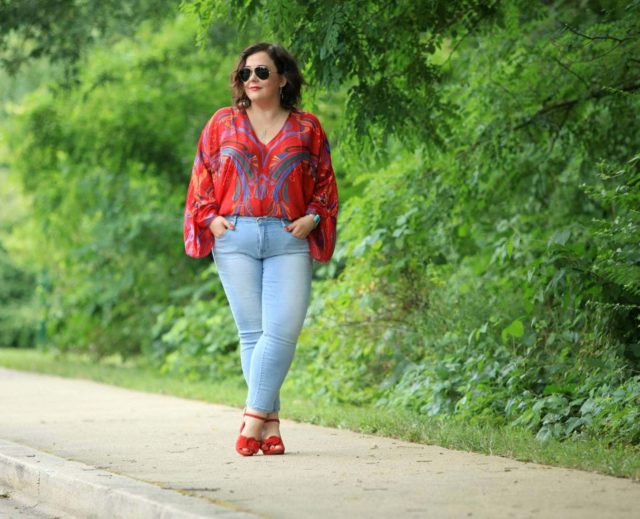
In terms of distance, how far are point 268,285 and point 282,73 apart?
1.21 meters

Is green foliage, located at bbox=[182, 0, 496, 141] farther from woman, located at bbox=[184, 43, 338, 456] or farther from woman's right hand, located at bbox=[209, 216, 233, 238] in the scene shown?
woman's right hand, located at bbox=[209, 216, 233, 238]

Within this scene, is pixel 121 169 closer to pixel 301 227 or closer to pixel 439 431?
pixel 439 431

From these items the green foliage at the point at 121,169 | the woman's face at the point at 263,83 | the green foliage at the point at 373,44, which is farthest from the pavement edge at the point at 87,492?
the green foliage at the point at 121,169

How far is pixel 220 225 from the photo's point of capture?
6.74 metres

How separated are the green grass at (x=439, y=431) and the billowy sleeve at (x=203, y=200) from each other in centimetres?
184

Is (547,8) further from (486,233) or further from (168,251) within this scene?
(168,251)

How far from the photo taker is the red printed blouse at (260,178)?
22.0 feet

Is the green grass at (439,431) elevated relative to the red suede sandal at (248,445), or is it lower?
elevated

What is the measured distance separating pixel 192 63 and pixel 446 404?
956cm

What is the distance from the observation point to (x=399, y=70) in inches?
359

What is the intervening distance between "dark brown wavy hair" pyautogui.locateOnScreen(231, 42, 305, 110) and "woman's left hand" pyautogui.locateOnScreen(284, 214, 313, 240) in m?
0.68

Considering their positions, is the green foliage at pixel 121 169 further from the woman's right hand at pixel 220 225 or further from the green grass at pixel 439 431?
the woman's right hand at pixel 220 225

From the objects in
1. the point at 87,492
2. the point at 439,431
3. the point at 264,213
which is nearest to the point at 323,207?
the point at 264,213

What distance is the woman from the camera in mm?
6727
